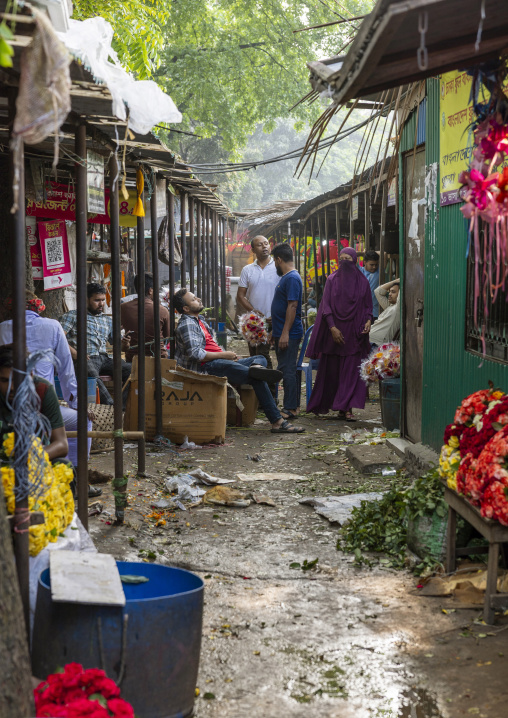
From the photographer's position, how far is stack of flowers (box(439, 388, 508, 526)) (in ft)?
12.4

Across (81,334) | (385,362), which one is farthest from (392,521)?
(385,362)

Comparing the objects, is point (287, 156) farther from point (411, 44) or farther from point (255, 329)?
point (411, 44)

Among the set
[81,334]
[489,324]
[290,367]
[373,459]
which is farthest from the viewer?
[290,367]

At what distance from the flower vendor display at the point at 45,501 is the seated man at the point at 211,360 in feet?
17.0

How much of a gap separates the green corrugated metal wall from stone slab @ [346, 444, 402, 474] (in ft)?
1.84

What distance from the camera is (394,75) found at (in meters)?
3.04

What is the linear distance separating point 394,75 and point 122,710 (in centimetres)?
245

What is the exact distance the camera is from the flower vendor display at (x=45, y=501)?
321cm

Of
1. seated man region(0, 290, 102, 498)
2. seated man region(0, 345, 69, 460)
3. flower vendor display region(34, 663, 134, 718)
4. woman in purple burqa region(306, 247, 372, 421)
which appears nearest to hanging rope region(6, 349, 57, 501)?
flower vendor display region(34, 663, 134, 718)

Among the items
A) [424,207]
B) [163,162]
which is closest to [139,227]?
[163,162]

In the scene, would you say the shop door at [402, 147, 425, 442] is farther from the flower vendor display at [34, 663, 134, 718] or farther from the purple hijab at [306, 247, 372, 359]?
the flower vendor display at [34, 663, 134, 718]

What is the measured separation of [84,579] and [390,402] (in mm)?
6270

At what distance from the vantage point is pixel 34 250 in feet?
26.9

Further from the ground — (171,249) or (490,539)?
(171,249)
